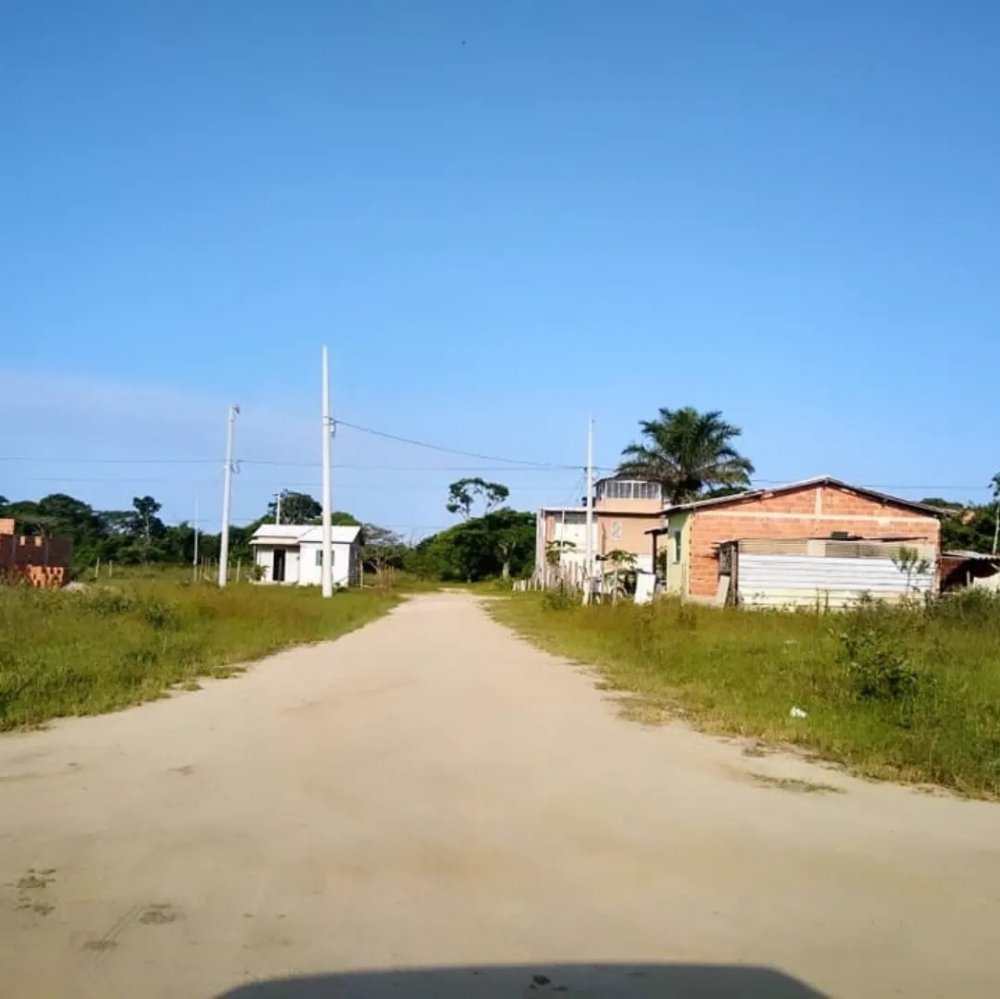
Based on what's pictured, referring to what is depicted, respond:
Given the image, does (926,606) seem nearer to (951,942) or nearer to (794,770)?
(794,770)

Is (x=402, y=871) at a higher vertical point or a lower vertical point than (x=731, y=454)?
lower

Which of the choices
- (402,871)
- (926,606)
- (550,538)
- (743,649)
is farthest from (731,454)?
(402,871)

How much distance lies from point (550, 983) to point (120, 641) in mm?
14322

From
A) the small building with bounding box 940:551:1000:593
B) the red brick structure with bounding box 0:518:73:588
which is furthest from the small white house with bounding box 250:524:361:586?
the small building with bounding box 940:551:1000:593

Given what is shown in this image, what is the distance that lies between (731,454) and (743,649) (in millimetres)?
40633

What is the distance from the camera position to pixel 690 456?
56719mm

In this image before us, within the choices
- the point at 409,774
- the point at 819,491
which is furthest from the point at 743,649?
Result: the point at 819,491

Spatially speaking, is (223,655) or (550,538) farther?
(550,538)

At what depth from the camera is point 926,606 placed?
2417cm

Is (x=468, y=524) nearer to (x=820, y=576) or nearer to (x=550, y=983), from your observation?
(x=820, y=576)

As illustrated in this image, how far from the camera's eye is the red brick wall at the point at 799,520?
37.1m

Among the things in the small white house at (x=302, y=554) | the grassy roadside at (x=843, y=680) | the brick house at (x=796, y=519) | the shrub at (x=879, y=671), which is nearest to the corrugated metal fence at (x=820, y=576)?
the brick house at (x=796, y=519)

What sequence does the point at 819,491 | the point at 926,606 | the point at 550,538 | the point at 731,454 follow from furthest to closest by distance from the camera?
the point at 550,538
the point at 731,454
the point at 819,491
the point at 926,606

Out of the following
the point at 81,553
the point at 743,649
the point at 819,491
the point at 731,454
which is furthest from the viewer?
the point at 81,553
